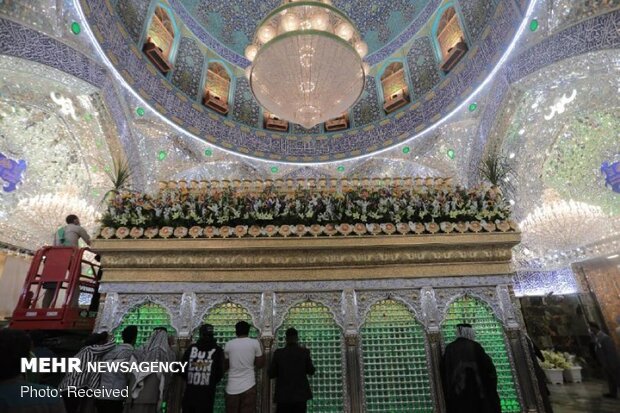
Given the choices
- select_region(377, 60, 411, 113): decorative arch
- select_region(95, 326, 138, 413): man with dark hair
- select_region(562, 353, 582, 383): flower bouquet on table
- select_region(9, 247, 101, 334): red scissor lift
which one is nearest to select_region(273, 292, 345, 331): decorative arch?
select_region(95, 326, 138, 413): man with dark hair

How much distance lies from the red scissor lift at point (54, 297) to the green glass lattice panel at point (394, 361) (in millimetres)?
2804

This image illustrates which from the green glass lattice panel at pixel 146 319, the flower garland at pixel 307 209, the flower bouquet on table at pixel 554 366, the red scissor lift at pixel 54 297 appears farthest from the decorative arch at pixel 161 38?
the flower bouquet on table at pixel 554 366

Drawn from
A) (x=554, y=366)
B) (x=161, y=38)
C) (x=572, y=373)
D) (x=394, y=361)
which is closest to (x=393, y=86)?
(x=161, y=38)

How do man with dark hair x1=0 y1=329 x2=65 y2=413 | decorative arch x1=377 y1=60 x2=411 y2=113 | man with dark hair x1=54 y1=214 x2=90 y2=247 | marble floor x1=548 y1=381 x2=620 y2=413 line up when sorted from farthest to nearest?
decorative arch x1=377 y1=60 x2=411 y2=113 < marble floor x1=548 y1=381 x2=620 y2=413 < man with dark hair x1=54 y1=214 x2=90 y2=247 < man with dark hair x1=0 y1=329 x2=65 y2=413

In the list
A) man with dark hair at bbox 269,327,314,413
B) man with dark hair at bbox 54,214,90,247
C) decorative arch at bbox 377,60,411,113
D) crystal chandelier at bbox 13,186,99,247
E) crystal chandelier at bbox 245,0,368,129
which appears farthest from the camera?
decorative arch at bbox 377,60,411,113

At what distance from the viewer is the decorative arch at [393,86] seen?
10.9 m

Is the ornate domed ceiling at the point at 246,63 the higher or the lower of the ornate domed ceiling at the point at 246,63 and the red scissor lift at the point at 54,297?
the higher

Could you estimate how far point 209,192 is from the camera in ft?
12.4

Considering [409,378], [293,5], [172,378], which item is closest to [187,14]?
[293,5]

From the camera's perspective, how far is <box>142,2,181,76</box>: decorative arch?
895 centimetres

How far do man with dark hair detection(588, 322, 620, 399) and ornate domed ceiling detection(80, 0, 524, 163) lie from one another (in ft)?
19.0

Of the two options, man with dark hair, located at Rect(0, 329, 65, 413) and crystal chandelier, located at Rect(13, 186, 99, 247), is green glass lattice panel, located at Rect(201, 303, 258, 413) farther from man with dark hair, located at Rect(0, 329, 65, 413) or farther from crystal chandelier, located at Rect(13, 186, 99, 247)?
crystal chandelier, located at Rect(13, 186, 99, 247)

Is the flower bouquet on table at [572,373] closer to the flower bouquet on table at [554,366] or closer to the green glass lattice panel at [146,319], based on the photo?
the flower bouquet on table at [554,366]

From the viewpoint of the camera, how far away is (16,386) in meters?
1.25
